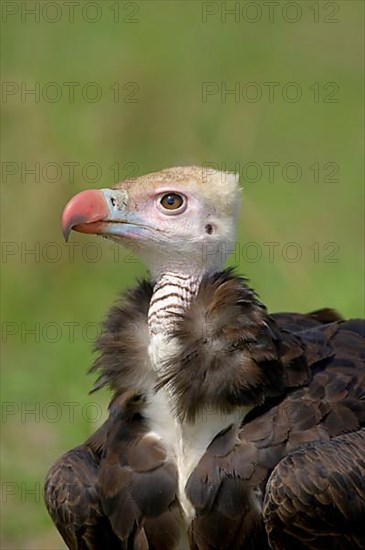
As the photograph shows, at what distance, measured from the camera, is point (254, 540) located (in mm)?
7344

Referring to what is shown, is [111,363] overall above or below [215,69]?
below

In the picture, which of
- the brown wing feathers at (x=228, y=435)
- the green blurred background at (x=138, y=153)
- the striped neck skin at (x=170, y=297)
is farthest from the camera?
the green blurred background at (x=138, y=153)

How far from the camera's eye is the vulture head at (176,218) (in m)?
7.47

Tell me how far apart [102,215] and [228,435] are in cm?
100

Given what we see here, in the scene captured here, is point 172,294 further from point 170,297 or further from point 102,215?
point 102,215

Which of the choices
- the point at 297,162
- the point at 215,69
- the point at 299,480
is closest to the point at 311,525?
the point at 299,480

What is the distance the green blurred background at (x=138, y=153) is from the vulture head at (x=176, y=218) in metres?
2.38

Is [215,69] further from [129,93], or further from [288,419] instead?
[288,419]

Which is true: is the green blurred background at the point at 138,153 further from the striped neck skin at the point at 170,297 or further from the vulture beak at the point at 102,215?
the vulture beak at the point at 102,215

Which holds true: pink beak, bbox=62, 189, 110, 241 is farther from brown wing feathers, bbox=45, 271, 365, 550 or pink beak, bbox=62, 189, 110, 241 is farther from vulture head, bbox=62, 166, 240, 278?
brown wing feathers, bbox=45, 271, 365, 550

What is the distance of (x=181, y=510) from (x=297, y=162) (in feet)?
24.9

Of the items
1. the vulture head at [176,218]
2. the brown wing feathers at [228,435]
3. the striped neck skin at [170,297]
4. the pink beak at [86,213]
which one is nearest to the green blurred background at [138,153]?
the brown wing feathers at [228,435]

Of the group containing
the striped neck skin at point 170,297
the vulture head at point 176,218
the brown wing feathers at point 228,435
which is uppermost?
the vulture head at point 176,218

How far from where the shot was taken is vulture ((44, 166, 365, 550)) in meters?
7.21
